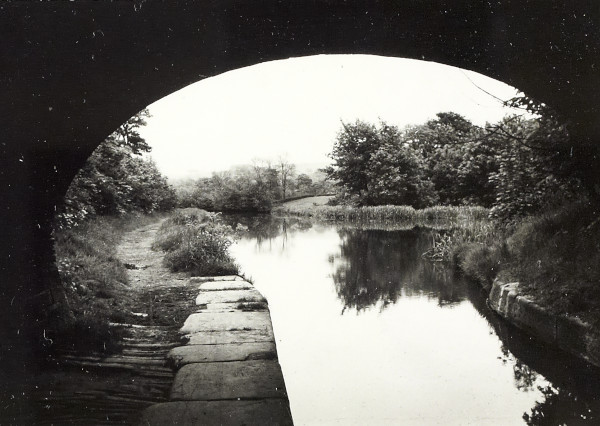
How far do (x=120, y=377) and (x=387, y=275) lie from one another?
6.52 m

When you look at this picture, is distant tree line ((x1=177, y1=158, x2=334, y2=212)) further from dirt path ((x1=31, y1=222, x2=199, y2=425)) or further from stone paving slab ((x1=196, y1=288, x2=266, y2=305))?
dirt path ((x1=31, y1=222, x2=199, y2=425))

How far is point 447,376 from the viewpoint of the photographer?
13.6 ft

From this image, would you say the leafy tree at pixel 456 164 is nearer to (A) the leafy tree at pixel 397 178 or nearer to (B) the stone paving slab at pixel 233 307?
(A) the leafy tree at pixel 397 178

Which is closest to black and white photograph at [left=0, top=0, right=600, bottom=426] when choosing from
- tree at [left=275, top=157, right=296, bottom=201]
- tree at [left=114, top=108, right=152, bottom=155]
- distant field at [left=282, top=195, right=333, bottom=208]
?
tree at [left=114, top=108, right=152, bottom=155]

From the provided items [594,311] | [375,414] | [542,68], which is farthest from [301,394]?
[542,68]

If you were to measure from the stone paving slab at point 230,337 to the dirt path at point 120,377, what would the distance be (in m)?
0.20

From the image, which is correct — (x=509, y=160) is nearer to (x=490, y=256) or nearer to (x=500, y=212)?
(x=500, y=212)

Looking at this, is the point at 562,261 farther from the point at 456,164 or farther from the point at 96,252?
the point at 456,164

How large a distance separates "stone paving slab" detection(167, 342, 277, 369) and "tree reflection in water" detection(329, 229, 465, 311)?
3.12m

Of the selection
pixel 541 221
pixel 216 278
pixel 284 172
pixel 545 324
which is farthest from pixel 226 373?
pixel 284 172

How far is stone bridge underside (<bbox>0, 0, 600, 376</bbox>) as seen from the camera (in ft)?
8.30

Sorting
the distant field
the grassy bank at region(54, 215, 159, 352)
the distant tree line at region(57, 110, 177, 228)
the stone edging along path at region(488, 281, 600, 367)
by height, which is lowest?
the stone edging along path at region(488, 281, 600, 367)

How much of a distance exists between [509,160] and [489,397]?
3.88 meters

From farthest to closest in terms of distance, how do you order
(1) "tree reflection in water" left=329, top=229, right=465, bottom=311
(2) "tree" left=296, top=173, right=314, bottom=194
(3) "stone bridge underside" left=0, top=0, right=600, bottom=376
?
1. (2) "tree" left=296, top=173, right=314, bottom=194
2. (1) "tree reflection in water" left=329, top=229, right=465, bottom=311
3. (3) "stone bridge underside" left=0, top=0, right=600, bottom=376
